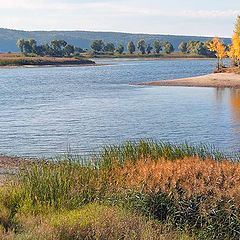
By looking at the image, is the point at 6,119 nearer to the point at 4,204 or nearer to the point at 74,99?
the point at 74,99

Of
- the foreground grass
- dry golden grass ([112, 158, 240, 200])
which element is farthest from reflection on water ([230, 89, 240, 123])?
the foreground grass

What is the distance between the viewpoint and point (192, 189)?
12.0 metres

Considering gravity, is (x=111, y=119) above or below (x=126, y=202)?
below

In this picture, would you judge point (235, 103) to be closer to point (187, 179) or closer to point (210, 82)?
point (210, 82)

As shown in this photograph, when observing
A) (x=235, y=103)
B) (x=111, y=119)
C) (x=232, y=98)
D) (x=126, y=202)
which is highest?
(x=126, y=202)

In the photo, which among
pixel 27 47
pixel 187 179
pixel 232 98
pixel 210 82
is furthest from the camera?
pixel 27 47

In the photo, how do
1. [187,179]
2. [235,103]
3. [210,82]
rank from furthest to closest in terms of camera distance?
[210,82] → [235,103] → [187,179]

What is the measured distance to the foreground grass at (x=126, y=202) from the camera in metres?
10.4

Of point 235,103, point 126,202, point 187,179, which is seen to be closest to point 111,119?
point 235,103

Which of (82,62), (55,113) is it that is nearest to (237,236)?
(55,113)

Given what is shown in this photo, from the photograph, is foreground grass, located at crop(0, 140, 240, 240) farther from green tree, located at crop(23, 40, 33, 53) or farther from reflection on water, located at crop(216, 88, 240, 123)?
green tree, located at crop(23, 40, 33, 53)

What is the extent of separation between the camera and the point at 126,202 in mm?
12219

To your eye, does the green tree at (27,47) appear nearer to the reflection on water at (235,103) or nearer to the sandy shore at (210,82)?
the sandy shore at (210,82)

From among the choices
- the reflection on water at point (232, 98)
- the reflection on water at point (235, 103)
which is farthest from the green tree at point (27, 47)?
the reflection on water at point (235, 103)
